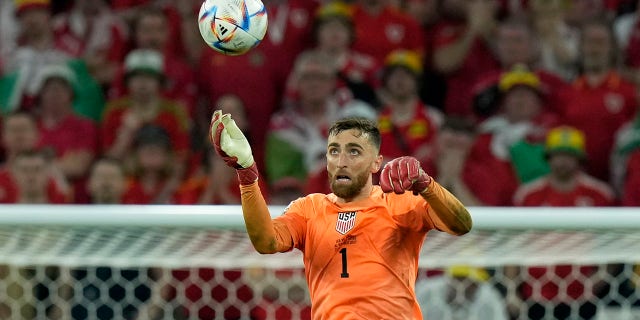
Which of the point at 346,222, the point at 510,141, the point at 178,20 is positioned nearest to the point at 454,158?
the point at 510,141

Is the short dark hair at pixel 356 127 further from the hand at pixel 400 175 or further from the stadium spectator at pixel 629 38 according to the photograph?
the stadium spectator at pixel 629 38

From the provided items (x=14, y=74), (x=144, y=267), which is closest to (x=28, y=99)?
(x=14, y=74)

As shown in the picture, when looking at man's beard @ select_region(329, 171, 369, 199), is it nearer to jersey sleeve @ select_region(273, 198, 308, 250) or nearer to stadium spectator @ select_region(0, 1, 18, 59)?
jersey sleeve @ select_region(273, 198, 308, 250)

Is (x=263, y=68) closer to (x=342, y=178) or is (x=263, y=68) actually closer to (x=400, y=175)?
(x=342, y=178)

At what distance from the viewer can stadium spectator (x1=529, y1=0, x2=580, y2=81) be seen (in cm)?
871

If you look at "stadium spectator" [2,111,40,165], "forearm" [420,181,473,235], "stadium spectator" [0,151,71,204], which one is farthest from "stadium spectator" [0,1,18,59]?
"forearm" [420,181,473,235]

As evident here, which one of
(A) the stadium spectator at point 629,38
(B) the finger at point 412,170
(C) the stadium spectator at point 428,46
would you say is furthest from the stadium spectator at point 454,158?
(B) the finger at point 412,170

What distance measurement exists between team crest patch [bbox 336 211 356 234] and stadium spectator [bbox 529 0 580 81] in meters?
4.49

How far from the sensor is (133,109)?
8.45 meters

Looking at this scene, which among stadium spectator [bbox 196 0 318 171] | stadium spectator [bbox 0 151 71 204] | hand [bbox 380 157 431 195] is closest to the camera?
hand [bbox 380 157 431 195]

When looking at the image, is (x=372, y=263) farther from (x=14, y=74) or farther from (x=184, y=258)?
(x=14, y=74)

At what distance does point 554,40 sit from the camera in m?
8.75

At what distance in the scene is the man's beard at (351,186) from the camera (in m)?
4.51

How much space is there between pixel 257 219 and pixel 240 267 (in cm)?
190
